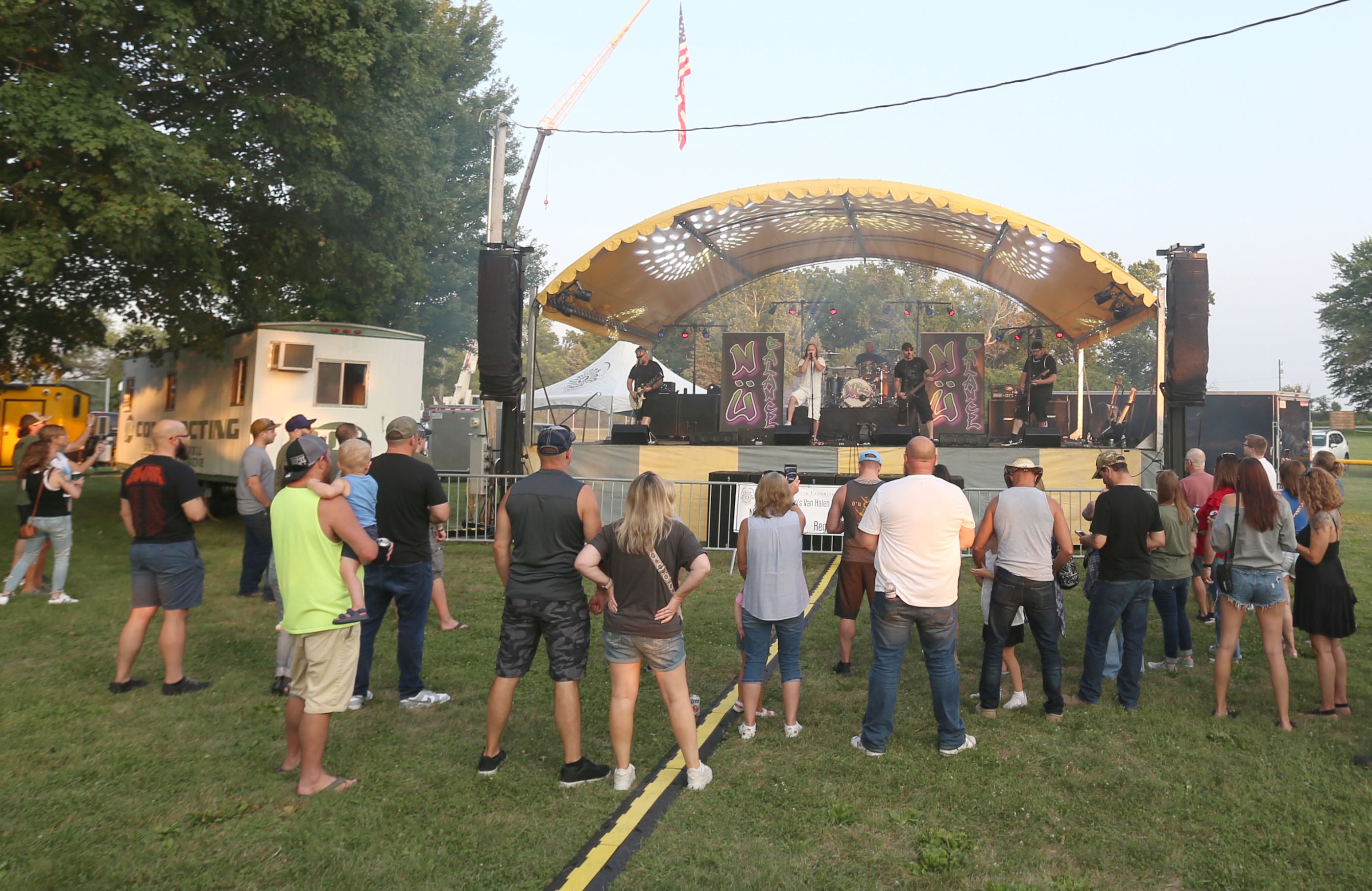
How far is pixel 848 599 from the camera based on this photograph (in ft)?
20.6

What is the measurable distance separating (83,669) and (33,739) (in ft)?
5.14

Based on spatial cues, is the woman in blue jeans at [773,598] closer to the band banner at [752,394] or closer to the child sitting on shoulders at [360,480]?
the child sitting on shoulders at [360,480]

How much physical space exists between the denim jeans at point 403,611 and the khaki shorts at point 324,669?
95 centimetres

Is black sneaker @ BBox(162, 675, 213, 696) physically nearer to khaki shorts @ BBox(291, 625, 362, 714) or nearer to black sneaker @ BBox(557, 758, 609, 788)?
khaki shorts @ BBox(291, 625, 362, 714)

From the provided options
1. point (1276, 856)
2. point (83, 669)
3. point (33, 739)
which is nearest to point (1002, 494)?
point (1276, 856)

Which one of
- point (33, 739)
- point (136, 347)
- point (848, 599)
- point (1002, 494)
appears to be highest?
point (136, 347)

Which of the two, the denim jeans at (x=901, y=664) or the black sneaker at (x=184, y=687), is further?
the black sneaker at (x=184, y=687)

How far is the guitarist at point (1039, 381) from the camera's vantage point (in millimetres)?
14625

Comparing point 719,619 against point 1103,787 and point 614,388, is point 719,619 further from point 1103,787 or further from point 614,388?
point 614,388

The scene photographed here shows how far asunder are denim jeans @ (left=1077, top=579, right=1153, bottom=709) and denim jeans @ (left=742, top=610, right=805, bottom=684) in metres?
1.90

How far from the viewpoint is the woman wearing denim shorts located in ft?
17.3

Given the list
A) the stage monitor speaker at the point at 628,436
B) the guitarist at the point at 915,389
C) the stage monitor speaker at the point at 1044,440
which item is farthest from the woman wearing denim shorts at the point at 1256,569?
the guitarist at the point at 915,389

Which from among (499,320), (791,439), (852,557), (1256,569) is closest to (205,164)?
(499,320)

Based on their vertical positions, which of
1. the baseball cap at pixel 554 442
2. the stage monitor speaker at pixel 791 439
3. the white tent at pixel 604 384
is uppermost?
the white tent at pixel 604 384
